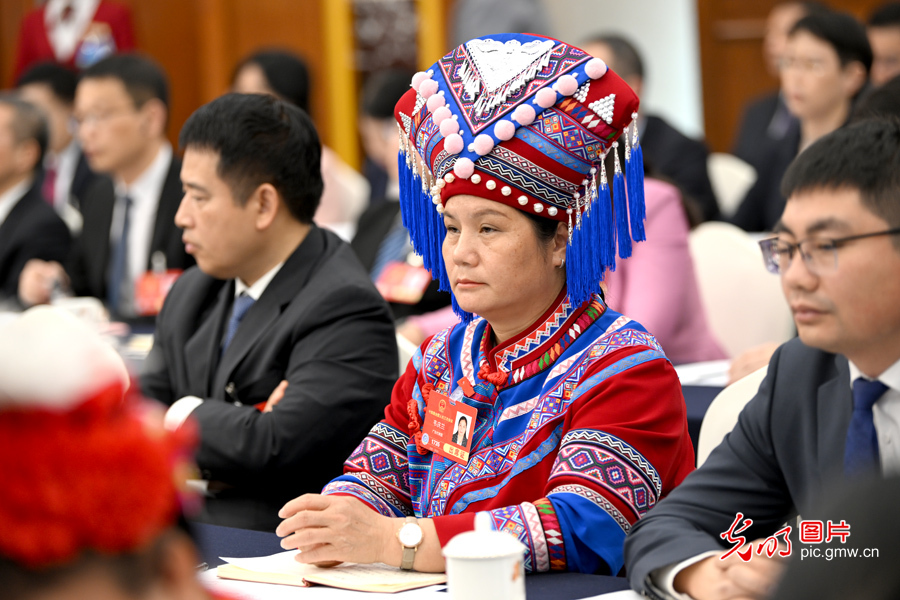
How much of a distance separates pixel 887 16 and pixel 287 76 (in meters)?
3.05

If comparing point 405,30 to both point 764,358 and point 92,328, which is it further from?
point 92,328

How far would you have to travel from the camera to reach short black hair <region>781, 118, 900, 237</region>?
4.51ft

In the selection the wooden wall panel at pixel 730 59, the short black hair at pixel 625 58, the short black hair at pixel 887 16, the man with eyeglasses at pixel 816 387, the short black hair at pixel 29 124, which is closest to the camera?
the man with eyeglasses at pixel 816 387

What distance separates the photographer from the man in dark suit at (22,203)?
4449mm

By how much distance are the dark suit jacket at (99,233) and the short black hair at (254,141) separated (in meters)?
1.84

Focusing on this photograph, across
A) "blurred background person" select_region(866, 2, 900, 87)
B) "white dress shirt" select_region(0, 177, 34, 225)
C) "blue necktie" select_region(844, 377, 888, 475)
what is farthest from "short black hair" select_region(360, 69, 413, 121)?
"blue necktie" select_region(844, 377, 888, 475)

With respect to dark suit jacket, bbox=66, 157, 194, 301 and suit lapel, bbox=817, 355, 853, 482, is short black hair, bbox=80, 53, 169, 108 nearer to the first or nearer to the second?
dark suit jacket, bbox=66, 157, 194, 301

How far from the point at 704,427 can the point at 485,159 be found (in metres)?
0.66

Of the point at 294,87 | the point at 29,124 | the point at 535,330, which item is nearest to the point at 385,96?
the point at 294,87

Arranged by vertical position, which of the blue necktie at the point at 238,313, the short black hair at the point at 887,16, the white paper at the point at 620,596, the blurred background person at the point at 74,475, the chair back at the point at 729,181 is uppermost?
the short black hair at the point at 887,16

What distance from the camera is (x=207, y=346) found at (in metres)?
2.48

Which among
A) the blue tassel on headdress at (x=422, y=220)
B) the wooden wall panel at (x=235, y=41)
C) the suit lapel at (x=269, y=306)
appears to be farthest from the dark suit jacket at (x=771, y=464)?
the wooden wall panel at (x=235, y=41)

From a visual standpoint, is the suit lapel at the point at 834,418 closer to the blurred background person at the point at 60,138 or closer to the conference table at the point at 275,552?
the conference table at the point at 275,552

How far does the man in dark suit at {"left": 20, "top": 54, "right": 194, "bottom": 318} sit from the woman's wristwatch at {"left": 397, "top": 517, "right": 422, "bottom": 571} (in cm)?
274
